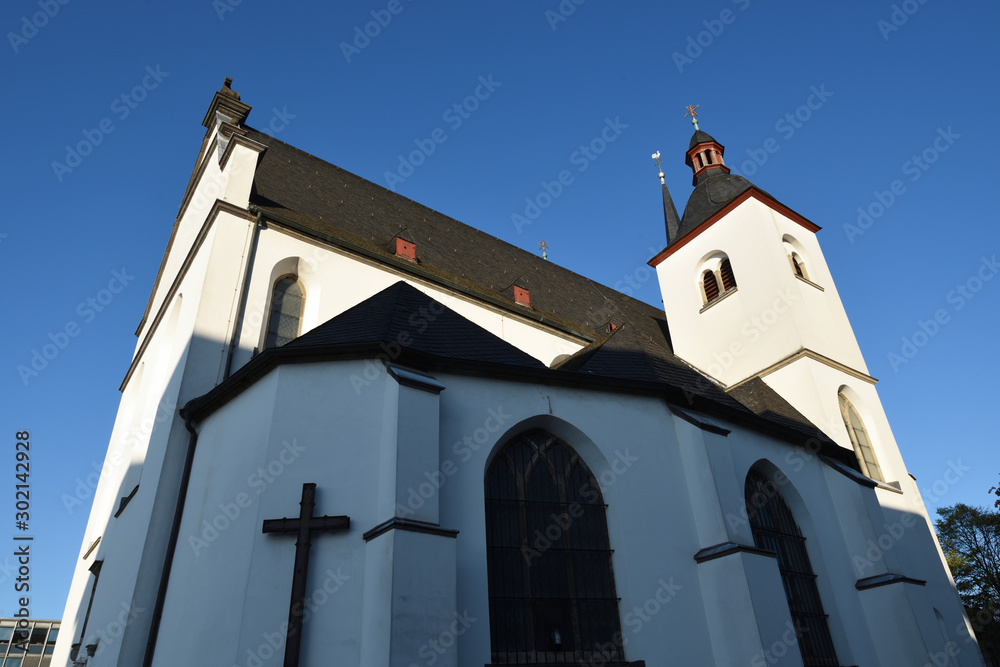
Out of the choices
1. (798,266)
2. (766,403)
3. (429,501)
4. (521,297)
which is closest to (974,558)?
(798,266)

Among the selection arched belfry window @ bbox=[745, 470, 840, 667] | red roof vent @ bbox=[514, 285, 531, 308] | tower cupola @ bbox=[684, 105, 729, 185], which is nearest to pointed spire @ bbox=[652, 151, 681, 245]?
tower cupola @ bbox=[684, 105, 729, 185]

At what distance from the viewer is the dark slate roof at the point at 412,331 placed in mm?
7945

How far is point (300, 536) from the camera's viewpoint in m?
6.51

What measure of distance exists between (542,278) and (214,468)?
1230 cm

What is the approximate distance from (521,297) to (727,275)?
6.50 m

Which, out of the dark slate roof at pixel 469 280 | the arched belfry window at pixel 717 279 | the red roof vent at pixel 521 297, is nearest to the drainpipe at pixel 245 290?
the dark slate roof at pixel 469 280

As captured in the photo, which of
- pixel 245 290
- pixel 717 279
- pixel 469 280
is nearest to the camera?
pixel 245 290

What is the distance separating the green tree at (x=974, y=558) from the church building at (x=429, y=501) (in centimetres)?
2044

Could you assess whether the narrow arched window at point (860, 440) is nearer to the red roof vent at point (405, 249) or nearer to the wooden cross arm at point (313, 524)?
the red roof vent at point (405, 249)

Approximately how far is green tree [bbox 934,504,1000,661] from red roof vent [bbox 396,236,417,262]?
27160 mm

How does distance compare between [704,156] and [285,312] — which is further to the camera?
[704,156]

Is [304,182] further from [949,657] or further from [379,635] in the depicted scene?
[949,657]

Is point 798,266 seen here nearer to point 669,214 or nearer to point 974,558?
point 669,214

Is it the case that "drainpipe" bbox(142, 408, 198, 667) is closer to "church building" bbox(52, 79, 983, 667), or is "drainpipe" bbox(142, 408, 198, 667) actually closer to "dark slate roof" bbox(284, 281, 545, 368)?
"church building" bbox(52, 79, 983, 667)
